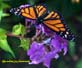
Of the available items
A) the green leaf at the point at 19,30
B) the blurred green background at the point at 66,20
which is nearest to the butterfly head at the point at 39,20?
the green leaf at the point at 19,30

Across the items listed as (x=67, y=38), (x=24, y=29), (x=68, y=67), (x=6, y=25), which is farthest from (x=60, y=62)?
(x=67, y=38)

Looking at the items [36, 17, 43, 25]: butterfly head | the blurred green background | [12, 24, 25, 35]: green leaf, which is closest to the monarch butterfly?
[36, 17, 43, 25]: butterfly head

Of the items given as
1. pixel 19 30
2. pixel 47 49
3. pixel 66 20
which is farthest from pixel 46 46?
pixel 66 20

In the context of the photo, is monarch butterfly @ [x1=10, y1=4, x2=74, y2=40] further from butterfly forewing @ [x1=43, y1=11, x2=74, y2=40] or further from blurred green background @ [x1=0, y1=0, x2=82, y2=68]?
blurred green background @ [x1=0, y1=0, x2=82, y2=68]

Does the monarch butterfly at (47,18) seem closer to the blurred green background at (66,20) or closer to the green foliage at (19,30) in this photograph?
the green foliage at (19,30)

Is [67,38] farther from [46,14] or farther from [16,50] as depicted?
[16,50]

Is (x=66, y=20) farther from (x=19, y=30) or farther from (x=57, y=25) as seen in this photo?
(x=57, y=25)
